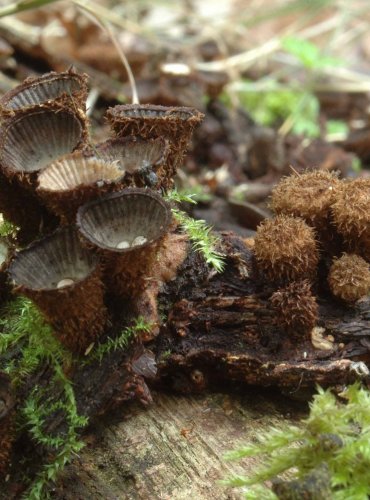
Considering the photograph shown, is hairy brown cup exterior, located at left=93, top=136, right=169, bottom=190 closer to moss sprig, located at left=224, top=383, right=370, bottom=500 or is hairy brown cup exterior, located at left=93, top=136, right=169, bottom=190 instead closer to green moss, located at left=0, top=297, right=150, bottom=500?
green moss, located at left=0, top=297, right=150, bottom=500

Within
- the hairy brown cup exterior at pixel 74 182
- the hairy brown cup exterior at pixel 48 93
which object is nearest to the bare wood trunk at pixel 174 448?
the hairy brown cup exterior at pixel 74 182

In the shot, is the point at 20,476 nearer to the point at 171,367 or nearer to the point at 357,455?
the point at 171,367

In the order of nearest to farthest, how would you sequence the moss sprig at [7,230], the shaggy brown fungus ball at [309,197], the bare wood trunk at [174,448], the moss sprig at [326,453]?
1. the moss sprig at [326,453]
2. the bare wood trunk at [174,448]
3. the shaggy brown fungus ball at [309,197]
4. the moss sprig at [7,230]

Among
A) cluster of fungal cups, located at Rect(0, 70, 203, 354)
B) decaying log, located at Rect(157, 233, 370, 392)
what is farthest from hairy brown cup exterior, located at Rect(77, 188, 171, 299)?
decaying log, located at Rect(157, 233, 370, 392)

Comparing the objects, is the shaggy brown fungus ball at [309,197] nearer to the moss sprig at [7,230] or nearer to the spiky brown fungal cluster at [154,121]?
the spiky brown fungal cluster at [154,121]

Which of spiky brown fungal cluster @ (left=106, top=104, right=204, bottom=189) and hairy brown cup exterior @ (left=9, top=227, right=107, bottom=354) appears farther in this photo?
spiky brown fungal cluster @ (left=106, top=104, right=204, bottom=189)

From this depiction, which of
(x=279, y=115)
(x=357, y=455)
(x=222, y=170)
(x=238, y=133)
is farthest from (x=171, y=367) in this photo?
(x=279, y=115)

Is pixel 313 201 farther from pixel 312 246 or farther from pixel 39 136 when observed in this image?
pixel 39 136

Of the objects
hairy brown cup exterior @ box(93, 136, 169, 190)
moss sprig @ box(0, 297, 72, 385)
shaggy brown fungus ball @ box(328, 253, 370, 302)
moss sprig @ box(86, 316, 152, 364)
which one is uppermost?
hairy brown cup exterior @ box(93, 136, 169, 190)
